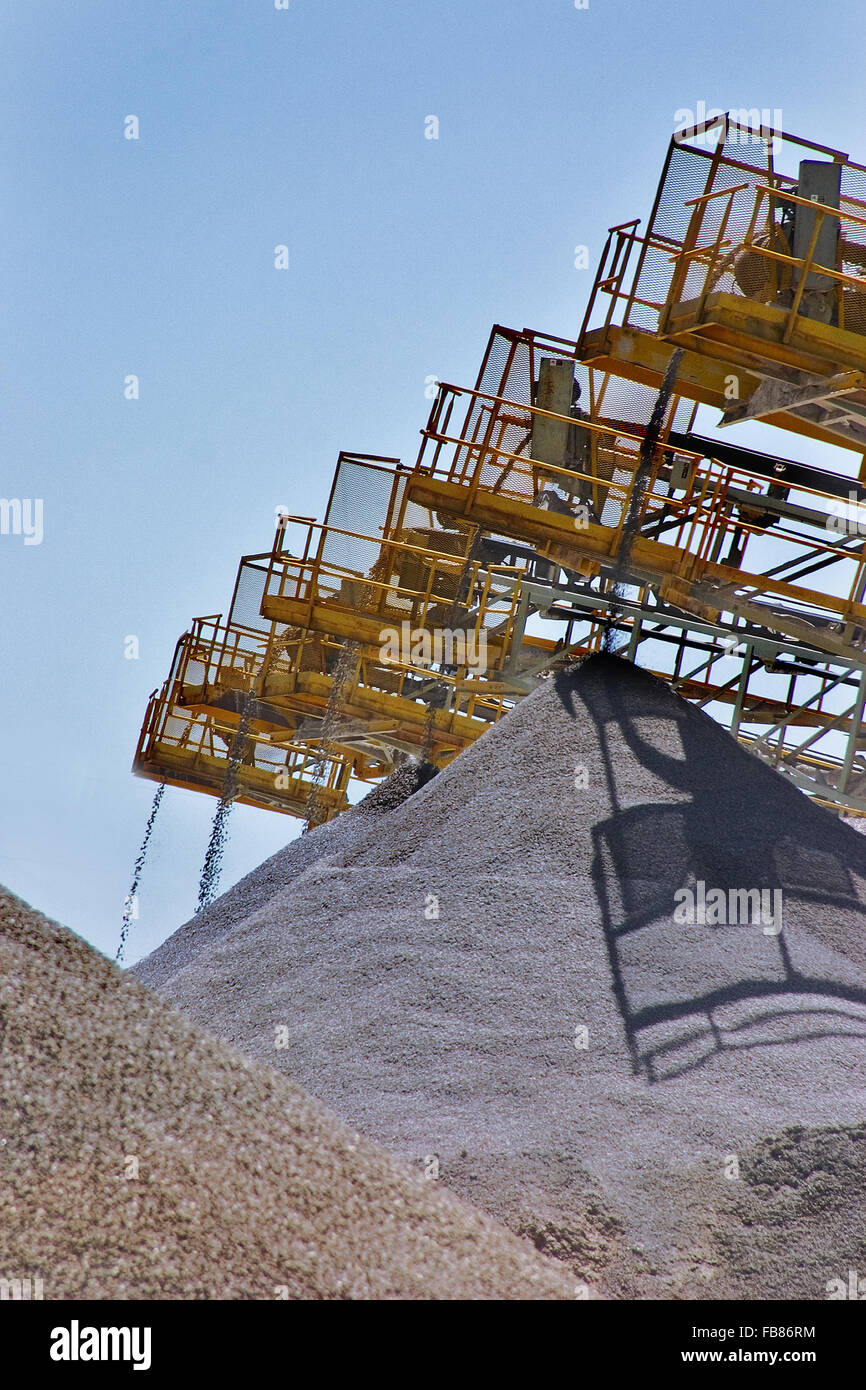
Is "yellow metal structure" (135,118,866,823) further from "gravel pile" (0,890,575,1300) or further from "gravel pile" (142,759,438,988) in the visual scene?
"gravel pile" (0,890,575,1300)

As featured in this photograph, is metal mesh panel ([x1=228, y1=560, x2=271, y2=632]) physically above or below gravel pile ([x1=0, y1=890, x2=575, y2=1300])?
below

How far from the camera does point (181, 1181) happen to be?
4.68 meters

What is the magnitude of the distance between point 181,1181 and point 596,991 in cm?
334

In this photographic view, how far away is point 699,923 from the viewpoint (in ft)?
27.1

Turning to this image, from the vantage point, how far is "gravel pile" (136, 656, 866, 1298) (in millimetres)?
5750

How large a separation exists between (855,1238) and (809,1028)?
1.84 meters

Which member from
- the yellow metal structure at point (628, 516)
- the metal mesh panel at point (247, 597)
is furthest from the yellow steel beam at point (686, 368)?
the metal mesh panel at point (247, 597)

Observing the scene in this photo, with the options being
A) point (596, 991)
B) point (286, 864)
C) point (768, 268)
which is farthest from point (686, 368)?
point (596, 991)

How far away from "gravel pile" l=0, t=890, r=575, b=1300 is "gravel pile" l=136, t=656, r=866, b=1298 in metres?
0.80

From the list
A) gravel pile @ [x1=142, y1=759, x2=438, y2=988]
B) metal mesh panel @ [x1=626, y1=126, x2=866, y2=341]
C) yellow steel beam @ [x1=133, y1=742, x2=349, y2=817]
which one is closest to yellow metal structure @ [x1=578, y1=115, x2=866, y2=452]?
metal mesh panel @ [x1=626, y1=126, x2=866, y2=341]

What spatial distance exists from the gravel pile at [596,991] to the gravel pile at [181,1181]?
80cm

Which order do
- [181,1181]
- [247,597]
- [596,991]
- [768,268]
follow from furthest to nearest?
1. [247,597]
2. [768,268]
3. [596,991]
4. [181,1181]

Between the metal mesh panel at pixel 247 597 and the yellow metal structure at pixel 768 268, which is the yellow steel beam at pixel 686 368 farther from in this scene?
the metal mesh panel at pixel 247 597

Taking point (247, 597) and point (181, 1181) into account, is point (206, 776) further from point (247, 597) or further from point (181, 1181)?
point (181, 1181)
